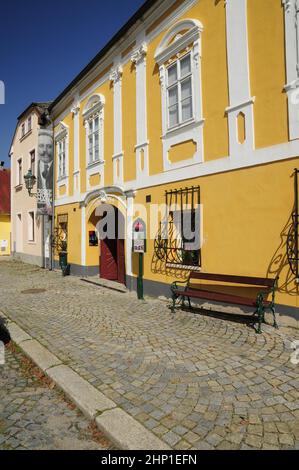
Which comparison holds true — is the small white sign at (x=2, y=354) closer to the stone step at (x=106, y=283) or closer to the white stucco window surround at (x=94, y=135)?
the stone step at (x=106, y=283)

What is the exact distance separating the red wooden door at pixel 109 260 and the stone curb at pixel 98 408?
6.74 metres

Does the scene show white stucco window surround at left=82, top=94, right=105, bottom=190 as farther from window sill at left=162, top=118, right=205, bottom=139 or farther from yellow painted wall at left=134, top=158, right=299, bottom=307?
yellow painted wall at left=134, top=158, right=299, bottom=307

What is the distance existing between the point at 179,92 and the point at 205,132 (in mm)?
1482

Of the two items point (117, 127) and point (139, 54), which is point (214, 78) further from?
point (117, 127)

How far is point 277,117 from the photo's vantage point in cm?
523

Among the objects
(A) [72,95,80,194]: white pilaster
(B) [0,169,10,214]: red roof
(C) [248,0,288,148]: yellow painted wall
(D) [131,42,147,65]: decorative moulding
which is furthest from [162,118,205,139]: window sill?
(B) [0,169,10,214]: red roof

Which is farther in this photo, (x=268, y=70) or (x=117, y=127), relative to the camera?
(x=117, y=127)

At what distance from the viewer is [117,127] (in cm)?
934

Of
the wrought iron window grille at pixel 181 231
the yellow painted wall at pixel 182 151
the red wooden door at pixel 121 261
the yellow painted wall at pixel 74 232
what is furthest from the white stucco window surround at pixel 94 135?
the wrought iron window grille at pixel 181 231

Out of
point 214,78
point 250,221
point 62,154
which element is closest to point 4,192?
point 62,154

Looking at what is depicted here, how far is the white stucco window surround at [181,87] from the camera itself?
21.9ft

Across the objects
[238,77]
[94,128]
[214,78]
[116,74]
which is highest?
[116,74]

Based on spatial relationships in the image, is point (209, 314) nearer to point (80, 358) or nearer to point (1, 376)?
point (80, 358)

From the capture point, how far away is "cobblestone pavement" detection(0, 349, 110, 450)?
8.30 feet
